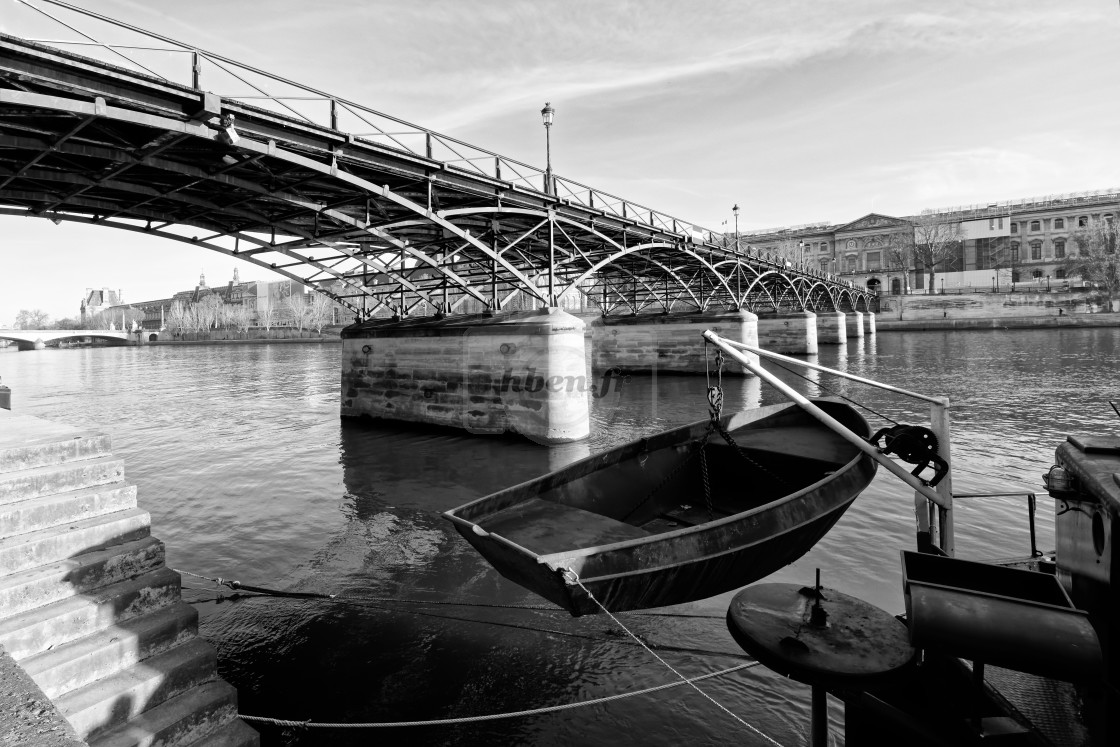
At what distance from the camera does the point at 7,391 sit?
9.68m

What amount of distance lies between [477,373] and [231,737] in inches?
501

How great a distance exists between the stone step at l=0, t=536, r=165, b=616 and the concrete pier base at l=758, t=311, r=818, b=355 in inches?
1695

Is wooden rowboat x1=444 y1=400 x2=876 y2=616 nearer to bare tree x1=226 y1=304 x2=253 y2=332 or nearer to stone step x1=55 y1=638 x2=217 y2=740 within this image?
stone step x1=55 y1=638 x2=217 y2=740

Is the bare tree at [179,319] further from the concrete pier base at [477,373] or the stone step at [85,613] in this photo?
the stone step at [85,613]

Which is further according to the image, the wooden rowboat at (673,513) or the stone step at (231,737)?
the wooden rowboat at (673,513)

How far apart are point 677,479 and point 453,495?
5086 millimetres

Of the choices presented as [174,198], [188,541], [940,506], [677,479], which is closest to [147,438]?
[174,198]

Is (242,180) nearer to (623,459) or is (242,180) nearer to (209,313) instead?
(623,459)

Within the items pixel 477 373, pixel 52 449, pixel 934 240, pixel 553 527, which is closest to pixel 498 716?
pixel 553 527

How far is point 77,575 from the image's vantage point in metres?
3.93

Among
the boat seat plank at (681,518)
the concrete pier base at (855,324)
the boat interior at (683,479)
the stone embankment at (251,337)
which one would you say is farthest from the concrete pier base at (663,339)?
the stone embankment at (251,337)

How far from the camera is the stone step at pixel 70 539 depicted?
379 cm

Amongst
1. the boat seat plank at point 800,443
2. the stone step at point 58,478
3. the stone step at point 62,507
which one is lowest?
the boat seat plank at point 800,443

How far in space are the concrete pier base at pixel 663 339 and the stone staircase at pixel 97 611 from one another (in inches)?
1183
